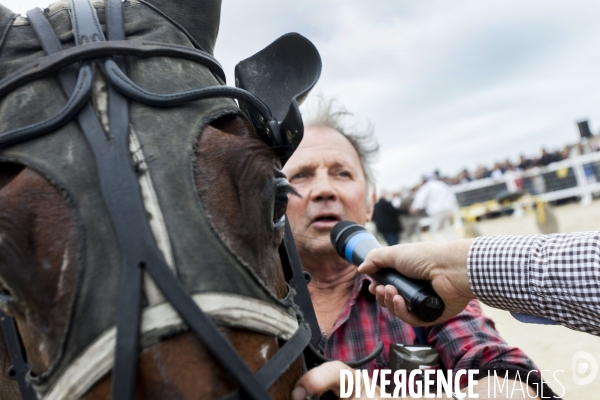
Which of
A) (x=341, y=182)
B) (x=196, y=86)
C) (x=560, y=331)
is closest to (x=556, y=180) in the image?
(x=560, y=331)

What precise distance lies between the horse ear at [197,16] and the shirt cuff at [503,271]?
1253mm

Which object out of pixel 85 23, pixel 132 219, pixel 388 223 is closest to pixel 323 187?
pixel 85 23

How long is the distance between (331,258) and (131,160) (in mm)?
1645

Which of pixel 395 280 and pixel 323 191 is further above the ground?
pixel 323 191

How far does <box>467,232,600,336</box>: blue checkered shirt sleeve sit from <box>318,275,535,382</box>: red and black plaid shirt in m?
0.50

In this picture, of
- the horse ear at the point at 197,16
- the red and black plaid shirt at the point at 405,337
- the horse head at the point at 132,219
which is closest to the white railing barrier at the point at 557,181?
the red and black plaid shirt at the point at 405,337

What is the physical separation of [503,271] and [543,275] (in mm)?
117

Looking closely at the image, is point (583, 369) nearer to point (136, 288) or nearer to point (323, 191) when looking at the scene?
point (323, 191)

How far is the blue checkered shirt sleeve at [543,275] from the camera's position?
1.47 m

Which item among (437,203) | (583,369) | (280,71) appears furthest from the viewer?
(437,203)

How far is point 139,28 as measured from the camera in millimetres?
1651

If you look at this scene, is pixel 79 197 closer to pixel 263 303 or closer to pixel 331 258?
pixel 263 303

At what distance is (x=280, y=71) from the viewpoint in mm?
1930

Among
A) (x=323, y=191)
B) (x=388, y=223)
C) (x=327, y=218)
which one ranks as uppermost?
(x=323, y=191)
